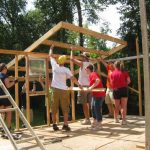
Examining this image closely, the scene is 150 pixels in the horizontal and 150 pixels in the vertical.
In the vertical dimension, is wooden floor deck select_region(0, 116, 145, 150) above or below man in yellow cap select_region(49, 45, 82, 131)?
below

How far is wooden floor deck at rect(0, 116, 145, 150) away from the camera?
654 centimetres

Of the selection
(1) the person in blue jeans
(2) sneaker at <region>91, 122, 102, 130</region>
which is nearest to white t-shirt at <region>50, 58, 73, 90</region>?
(1) the person in blue jeans

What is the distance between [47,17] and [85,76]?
1678 centimetres

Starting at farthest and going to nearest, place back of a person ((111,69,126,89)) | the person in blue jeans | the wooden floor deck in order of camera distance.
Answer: back of a person ((111,69,126,89)) → the person in blue jeans → the wooden floor deck

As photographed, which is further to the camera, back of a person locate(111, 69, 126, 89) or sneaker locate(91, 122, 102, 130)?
back of a person locate(111, 69, 126, 89)

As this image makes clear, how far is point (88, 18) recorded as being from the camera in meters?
26.0

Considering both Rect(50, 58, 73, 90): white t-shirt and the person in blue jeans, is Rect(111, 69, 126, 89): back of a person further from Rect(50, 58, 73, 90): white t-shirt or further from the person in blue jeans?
Rect(50, 58, 73, 90): white t-shirt

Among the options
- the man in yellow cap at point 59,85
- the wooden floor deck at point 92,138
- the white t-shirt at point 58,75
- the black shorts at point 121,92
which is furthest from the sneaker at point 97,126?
the white t-shirt at point 58,75

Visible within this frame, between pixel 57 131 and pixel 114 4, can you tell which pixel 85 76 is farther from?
pixel 114 4

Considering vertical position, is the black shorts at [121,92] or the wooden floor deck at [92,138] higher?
the black shorts at [121,92]

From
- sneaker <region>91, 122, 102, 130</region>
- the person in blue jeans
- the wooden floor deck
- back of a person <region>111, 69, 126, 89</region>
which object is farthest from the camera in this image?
back of a person <region>111, 69, 126, 89</region>

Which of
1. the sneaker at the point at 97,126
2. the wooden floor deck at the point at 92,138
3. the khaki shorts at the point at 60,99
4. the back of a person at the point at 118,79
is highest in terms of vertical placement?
the back of a person at the point at 118,79

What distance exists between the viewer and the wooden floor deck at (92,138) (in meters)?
6.54

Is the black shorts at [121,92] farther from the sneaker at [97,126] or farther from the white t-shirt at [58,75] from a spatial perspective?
the white t-shirt at [58,75]
